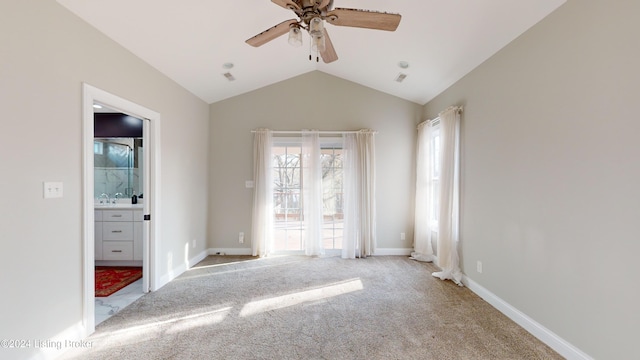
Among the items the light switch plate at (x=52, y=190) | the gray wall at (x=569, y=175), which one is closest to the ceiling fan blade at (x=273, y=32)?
the light switch plate at (x=52, y=190)

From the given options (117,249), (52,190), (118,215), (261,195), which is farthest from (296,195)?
(52,190)

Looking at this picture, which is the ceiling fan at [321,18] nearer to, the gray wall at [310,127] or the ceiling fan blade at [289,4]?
the ceiling fan blade at [289,4]

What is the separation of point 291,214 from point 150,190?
223 cm

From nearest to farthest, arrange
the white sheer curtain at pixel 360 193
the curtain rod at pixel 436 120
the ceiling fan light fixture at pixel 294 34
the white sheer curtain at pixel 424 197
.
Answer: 1. the ceiling fan light fixture at pixel 294 34
2. the curtain rod at pixel 436 120
3. the white sheer curtain at pixel 424 197
4. the white sheer curtain at pixel 360 193

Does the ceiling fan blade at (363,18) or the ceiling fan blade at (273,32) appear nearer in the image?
the ceiling fan blade at (363,18)

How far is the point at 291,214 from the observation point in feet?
15.6

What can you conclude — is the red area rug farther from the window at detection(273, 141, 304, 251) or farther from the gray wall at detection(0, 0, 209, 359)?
the window at detection(273, 141, 304, 251)

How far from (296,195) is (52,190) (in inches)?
126

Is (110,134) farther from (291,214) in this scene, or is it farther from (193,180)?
(291,214)

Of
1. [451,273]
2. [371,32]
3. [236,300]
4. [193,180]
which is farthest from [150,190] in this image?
[451,273]

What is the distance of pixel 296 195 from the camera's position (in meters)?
4.75

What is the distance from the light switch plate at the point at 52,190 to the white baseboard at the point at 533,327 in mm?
3900

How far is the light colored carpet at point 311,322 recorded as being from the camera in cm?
206

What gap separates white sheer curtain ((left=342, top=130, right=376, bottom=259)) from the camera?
178 inches
